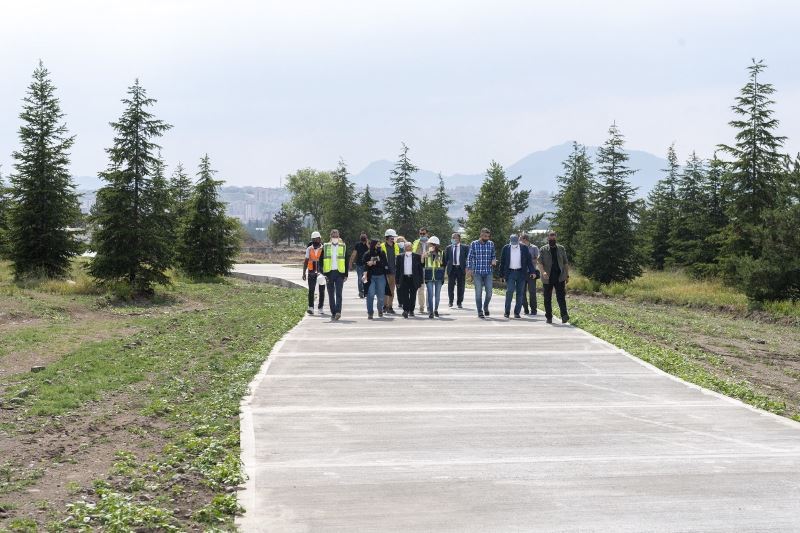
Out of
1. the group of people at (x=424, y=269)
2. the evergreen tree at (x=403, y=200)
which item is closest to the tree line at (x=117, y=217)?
the group of people at (x=424, y=269)

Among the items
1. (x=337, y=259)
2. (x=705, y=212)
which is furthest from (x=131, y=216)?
(x=705, y=212)

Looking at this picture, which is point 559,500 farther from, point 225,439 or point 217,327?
point 217,327

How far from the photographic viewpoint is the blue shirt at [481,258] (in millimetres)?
20047

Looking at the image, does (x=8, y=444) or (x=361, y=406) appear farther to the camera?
(x=361, y=406)

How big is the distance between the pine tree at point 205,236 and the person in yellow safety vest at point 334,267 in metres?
25.3

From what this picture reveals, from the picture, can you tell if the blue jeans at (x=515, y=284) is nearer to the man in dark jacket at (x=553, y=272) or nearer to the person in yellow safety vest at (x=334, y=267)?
the man in dark jacket at (x=553, y=272)

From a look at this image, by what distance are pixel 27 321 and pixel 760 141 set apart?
3713 centimetres

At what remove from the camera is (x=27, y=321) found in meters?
21.2

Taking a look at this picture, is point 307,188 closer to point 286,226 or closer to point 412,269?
point 286,226

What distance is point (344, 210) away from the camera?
223 feet

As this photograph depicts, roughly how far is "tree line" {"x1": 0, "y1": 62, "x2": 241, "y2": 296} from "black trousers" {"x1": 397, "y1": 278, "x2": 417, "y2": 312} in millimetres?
12447

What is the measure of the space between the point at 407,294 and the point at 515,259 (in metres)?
2.64

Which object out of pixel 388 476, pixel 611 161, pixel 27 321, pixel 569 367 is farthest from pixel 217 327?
pixel 611 161

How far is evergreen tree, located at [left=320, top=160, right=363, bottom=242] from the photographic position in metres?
67.9
